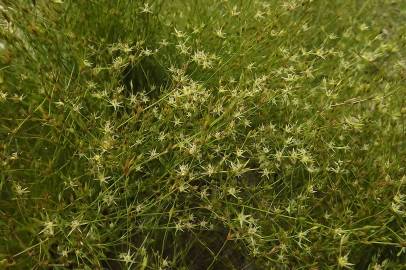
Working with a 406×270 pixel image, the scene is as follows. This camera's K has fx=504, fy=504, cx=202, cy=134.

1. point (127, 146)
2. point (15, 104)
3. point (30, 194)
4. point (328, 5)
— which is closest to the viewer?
point (127, 146)

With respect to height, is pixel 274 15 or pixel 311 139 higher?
pixel 274 15

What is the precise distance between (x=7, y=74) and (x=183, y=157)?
1.16 m

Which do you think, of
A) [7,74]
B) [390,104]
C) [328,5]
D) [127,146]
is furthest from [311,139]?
[328,5]

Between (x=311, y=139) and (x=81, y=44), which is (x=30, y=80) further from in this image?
(x=311, y=139)

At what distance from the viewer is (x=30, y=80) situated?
260cm

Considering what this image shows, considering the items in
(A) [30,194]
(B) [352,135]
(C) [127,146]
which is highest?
(C) [127,146]

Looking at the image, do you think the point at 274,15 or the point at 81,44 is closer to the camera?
the point at 81,44

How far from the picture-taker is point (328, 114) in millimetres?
2855

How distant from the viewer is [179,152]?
2.34 m

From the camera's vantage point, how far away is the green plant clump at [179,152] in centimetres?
232

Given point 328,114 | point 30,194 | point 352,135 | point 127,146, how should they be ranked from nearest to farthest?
point 127,146
point 30,194
point 328,114
point 352,135

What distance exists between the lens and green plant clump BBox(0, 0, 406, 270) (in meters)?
2.32

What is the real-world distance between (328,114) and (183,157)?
99cm

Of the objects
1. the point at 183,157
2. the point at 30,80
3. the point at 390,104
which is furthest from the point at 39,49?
the point at 390,104
